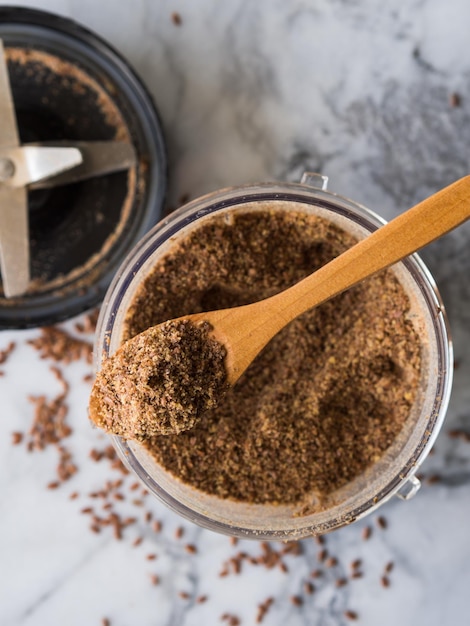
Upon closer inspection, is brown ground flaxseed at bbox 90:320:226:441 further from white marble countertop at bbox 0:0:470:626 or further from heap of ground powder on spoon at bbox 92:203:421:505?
white marble countertop at bbox 0:0:470:626

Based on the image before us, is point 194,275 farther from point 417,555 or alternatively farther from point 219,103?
point 417,555

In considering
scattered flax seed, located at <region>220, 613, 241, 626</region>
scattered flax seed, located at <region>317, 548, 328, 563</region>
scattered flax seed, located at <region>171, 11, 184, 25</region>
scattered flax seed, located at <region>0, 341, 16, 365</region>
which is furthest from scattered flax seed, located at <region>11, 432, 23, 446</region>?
scattered flax seed, located at <region>171, 11, 184, 25</region>

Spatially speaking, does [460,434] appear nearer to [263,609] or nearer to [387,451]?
[387,451]

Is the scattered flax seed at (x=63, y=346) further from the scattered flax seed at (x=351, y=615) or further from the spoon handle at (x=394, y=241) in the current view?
the scattered flax seed at (x=351, y=615)

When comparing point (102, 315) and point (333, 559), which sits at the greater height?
point (102, 315)

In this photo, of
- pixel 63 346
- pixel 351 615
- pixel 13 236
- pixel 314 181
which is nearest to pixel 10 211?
pixel 13 236

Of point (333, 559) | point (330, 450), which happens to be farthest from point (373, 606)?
point (330, 450)
